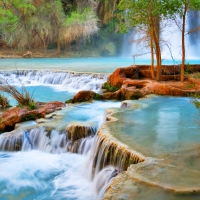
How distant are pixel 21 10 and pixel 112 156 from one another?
27612 millimetres

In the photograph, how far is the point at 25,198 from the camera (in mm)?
5598

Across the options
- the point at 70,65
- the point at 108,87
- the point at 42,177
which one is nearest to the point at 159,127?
the point at 42,177

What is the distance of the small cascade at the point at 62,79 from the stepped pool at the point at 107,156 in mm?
5948

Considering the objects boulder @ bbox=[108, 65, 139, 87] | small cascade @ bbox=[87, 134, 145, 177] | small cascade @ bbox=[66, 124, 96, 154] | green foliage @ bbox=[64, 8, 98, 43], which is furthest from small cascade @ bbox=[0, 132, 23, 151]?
green foliage @ bbox=[64, 8, 98, 43]

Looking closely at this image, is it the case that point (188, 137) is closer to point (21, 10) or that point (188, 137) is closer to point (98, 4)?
point (21, 10)

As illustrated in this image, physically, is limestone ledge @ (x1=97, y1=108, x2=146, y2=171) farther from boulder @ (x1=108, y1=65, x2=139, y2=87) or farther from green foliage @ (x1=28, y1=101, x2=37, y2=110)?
boulder @ (x1=108, y1=65, x2=139, y2=87)

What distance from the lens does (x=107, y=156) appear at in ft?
18.9

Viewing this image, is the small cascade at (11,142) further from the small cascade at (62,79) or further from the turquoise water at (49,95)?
the small cascade at (62,79)

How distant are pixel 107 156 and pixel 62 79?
39.4 ft

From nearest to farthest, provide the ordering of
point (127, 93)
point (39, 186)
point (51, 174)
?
point (39, 186)
point (51, 174)
point (127, 93)

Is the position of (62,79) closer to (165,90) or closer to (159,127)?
(165,90)

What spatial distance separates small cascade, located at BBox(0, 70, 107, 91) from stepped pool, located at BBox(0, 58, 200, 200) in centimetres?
595

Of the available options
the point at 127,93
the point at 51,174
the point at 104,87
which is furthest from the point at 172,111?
the point at 104,87

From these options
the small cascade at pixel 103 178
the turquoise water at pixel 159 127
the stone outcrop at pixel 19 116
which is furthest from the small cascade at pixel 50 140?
the small cascade at pixel 103 178
